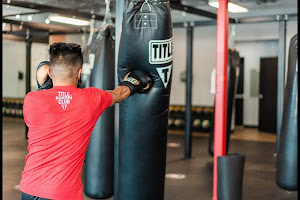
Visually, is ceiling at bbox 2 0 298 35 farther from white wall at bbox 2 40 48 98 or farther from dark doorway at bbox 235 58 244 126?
dark doorway at bbox 235 58 244 126

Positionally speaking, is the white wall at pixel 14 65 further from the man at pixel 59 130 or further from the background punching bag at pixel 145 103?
the man at pixel 59 130

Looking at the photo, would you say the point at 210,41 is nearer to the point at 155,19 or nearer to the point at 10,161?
the point at 10,161

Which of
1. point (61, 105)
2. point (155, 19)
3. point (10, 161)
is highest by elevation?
point (155, 19)

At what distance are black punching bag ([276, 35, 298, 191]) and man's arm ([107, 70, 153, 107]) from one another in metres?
1.60

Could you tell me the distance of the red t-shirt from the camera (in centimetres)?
186

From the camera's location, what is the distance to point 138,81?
2480mm

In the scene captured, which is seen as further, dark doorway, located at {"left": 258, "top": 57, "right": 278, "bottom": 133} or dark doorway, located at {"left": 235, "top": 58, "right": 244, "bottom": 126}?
dark doorway, located at {"left": 235, "top": 58, "right": 244, "bottom": 126}

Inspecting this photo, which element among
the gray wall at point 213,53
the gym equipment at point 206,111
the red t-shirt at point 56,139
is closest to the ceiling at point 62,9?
the gray wall at point 213,53

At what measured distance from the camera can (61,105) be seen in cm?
188

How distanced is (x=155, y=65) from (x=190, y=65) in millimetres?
3484

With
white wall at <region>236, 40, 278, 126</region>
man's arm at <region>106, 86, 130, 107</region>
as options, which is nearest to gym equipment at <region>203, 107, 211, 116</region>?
white wall at <region>236, 40, 278, 126</region>

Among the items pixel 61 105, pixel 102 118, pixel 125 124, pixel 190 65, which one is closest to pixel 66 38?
pixel 190 65

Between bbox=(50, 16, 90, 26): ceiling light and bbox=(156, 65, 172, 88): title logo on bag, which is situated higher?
bbox=(50, 16, 90, 26): ceiling light

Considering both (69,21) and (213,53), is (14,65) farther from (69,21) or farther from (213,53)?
(213,53)
